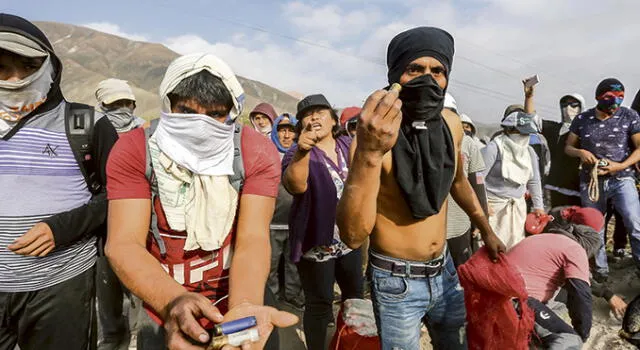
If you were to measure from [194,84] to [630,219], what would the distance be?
4.84m

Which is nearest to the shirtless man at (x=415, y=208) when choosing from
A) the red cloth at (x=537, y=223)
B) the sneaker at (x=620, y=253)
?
the red cloth at (x=537, y=223)

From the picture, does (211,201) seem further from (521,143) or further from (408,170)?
(521,143)

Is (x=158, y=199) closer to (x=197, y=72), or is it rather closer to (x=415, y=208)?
(x=197, y=72)

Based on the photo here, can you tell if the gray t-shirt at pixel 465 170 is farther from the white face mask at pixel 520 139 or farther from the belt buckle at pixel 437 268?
the belt buckle at pixel 437 268

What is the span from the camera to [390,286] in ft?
6.74

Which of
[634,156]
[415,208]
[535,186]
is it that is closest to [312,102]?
[415,208]

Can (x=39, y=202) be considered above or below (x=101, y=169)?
below

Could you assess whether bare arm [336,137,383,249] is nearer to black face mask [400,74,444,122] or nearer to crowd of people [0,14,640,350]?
crowd of people [0,14,640,350]

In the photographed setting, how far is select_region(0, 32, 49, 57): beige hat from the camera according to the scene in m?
1.82

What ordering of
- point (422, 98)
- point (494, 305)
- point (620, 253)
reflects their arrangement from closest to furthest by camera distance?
1. point (422, 98)
2. point (494, 305)
3. point (620, 253)

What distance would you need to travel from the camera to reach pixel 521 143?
4.52m

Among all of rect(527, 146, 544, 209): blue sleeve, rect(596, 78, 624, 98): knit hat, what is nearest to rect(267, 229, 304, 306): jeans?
rect(527, 146, 544, 209): blue sleeve

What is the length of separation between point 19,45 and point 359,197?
5.62ft

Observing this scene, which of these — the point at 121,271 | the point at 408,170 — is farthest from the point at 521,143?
the point at 121,271
